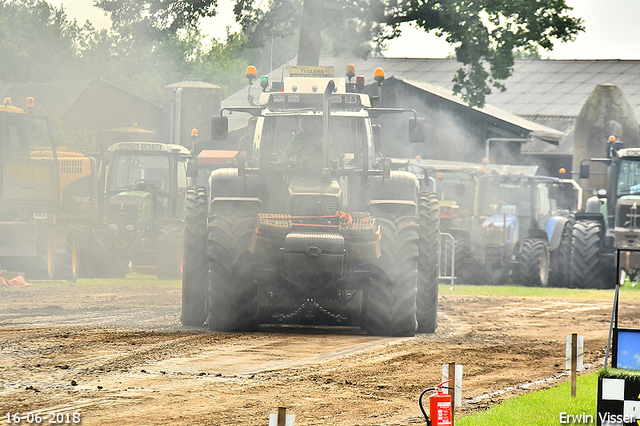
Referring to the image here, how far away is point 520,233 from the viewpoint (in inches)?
894

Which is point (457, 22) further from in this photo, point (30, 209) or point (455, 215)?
point (30, 209)

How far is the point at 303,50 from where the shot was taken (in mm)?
22844

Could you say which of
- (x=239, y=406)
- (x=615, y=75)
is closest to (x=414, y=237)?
(x=239, y=406)

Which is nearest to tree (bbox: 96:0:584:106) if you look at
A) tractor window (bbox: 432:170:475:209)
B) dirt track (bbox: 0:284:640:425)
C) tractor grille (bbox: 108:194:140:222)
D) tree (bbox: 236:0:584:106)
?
tree (bbox: 236:0:584:106)

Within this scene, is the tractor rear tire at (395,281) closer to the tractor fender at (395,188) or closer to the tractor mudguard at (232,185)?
the tractor fender at (395,188)

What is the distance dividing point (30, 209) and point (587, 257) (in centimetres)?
1207

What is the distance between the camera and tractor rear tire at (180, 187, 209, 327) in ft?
38.5

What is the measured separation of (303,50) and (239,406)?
1665 centimetres

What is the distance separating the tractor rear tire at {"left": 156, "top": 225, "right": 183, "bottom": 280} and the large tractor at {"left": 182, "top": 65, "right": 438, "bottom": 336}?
7409 millimetres

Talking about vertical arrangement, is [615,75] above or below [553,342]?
above

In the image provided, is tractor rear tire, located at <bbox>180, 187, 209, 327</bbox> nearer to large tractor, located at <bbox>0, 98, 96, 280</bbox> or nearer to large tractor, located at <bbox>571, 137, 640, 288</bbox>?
large tractor, located at <bbox>0, 98, 96, 280</bbox>

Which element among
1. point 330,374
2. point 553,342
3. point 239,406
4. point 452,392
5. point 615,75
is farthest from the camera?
point 615,75

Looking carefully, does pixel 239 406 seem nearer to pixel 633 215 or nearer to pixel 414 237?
pixel 414 237

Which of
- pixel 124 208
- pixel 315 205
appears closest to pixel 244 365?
pixel 315 205
